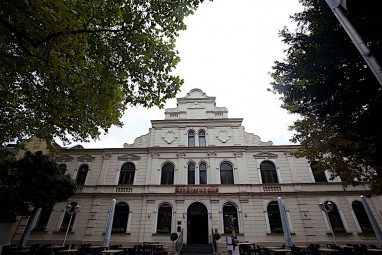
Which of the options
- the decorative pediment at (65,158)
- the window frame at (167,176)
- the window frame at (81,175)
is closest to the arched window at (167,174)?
the window frame at (167,176)

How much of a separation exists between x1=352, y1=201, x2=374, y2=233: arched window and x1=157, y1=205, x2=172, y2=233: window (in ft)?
48.8

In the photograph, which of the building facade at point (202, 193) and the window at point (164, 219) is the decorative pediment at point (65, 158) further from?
the window at point (164, 219)

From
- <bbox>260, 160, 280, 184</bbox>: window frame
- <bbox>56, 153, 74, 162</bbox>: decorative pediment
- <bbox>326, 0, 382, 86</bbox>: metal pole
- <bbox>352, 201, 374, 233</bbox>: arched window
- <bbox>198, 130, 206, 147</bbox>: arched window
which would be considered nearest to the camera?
<bbox>326, 0, 382, 86</bbox>: metal pole

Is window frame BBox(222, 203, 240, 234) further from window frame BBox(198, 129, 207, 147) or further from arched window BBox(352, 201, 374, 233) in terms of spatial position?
arched window BBox(352, 201, 374, 233)

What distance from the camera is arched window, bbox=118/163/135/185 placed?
1708 cm

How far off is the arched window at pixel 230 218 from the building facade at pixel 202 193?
74 mm

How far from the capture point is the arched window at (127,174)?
672 inches

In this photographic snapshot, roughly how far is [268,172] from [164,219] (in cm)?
1015

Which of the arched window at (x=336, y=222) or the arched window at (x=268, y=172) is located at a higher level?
the arched window at (x=268, y=172)

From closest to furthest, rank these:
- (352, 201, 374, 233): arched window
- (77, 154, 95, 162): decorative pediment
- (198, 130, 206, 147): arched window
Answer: (352, 201, 374, 233): arched window → (77, 154, 95, 162): decorative pediment → (198, 130, 206, 147): arched window

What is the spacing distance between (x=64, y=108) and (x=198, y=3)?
764 cm

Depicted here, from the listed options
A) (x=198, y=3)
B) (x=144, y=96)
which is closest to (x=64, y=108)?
(x=144, y=96)

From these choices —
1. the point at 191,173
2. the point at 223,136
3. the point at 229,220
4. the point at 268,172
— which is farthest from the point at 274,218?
the point at 223,136

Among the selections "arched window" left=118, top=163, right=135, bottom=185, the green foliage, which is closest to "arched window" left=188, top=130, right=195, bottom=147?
"arched window" left=118, top=163, right=135, bottom=185
